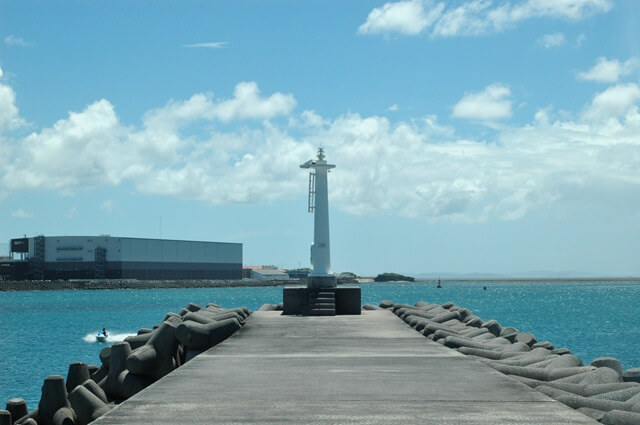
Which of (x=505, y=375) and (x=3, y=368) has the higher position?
(x=505, y=375)

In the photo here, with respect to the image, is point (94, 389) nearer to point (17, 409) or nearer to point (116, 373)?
point (116, 373)

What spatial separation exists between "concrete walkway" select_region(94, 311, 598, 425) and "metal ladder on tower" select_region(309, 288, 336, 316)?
23.4 feet

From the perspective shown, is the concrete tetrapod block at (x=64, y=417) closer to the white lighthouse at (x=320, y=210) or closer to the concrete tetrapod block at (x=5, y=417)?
the concrete tetrapod block at (x=5, y=417)

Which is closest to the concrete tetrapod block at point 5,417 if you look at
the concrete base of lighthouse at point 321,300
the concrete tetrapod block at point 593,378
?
the concrete tetrapod block at point 593,378

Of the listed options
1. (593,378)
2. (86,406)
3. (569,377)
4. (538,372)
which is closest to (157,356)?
(86,406)

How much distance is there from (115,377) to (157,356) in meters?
0.78

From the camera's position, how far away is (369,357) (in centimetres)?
1166

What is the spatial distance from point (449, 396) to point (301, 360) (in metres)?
3.45

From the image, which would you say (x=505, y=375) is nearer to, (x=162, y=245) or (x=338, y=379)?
(x=338, y=379)

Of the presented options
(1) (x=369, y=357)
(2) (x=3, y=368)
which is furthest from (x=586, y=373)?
(2) (x=3, y=368)

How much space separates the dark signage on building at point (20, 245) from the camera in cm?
12194

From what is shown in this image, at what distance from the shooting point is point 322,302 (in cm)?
2106

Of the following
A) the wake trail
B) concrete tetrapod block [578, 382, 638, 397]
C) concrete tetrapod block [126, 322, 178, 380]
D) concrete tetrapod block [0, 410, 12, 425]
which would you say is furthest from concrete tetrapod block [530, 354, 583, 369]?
the wake trail

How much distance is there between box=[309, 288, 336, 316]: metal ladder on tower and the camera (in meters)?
20.8
